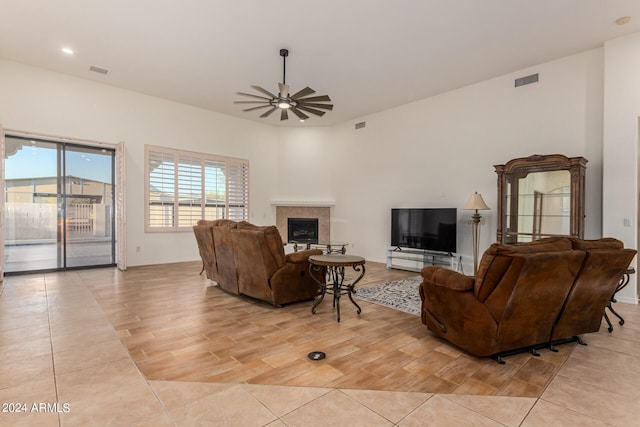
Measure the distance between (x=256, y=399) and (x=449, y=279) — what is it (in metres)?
1.78

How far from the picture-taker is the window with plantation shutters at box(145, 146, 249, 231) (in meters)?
7.23

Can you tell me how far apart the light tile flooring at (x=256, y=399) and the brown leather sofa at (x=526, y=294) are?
307 mm

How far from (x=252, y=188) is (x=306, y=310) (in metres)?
5.49

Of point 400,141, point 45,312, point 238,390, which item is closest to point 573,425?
point 238,390

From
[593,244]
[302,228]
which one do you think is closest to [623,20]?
[593,244]

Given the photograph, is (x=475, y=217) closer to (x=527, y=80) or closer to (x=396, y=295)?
(x=396, y=295)

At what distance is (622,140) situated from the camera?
14.7 feet

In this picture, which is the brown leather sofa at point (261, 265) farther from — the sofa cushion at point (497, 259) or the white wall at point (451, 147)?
the white wall at point (451, 147)

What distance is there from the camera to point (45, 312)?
148 inches

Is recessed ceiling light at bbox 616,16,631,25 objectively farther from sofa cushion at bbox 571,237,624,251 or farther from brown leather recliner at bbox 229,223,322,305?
brown leather recliner at bbox 229,223,322,305

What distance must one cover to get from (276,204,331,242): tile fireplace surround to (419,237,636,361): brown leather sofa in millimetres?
5986

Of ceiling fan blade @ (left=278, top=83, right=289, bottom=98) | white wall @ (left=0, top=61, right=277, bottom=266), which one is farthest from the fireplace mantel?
ceiling fan blade @ (left=278, top=83, right=289, bottom=98)

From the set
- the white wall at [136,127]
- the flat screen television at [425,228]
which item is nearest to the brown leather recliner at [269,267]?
the flat screen television at [425,228]

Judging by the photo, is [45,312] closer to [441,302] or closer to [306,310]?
[306,310]
